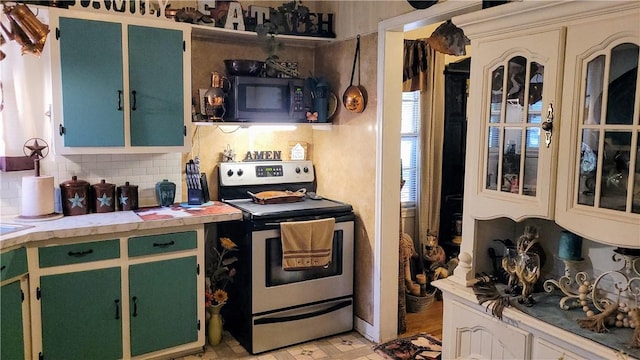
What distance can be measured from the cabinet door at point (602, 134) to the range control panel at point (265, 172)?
2278 millimetres

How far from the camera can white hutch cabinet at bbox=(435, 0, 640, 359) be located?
1857 millimetres

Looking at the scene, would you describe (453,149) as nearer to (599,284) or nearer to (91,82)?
(599,284)

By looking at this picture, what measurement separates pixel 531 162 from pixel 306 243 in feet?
5.38

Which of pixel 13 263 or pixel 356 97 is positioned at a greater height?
pixel 356 97

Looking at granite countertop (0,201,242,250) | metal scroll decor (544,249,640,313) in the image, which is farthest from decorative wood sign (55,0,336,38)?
metal scroll decor (544,249,640,313)

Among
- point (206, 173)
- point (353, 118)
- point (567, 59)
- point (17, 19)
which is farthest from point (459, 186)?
point (17, 19)

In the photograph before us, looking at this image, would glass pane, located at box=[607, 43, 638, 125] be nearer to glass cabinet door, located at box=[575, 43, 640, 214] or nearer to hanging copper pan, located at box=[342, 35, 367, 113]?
glass cabinet door, located at box=[575, 43, 640, 214]

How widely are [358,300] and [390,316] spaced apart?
28 centimetres

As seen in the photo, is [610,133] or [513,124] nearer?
[610,133]

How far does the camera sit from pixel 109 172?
3.40 m

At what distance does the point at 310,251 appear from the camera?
341 cm

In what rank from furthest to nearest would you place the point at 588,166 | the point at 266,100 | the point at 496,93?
1. the point at 266,100
2. the point at 496,93
3. the point at 588,166

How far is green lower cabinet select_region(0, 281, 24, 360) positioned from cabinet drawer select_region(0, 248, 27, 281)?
6 cm

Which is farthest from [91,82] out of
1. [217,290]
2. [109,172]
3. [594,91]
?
[594,91]
